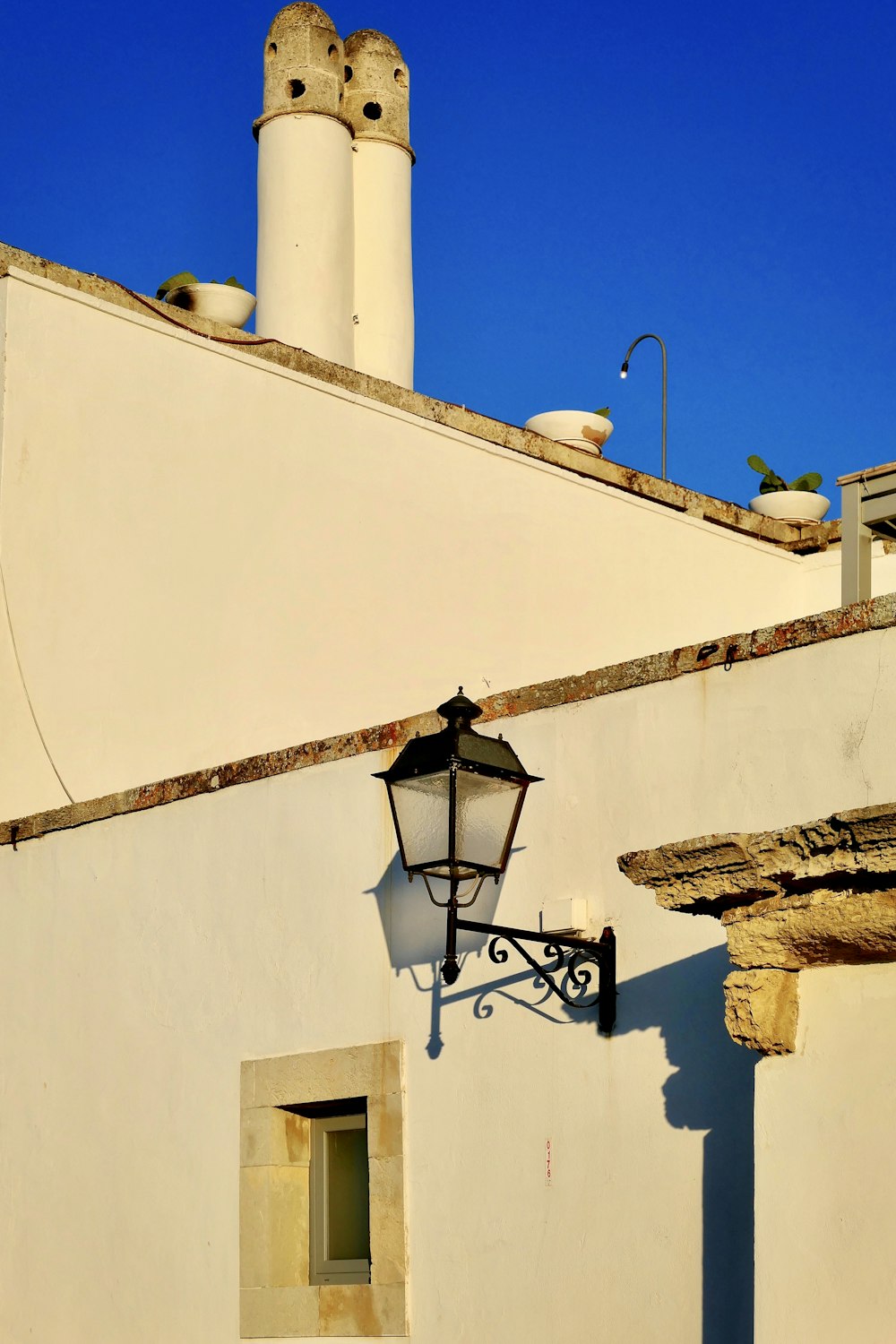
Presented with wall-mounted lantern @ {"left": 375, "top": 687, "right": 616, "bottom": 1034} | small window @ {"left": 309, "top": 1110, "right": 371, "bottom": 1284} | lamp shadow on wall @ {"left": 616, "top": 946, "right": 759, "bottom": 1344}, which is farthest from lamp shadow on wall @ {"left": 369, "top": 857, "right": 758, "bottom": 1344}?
small window @ {"left": 309, "top": 1110, "right": 371, "bottom": 1284}

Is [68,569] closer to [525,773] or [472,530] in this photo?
[472,530]

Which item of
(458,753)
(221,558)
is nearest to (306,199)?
(221,558)

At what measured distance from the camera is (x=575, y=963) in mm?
6066

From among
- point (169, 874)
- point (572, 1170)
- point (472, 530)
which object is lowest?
point (572, 1170)

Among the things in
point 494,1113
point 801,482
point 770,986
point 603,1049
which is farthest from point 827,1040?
point 801,482

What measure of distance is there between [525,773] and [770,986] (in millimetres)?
1586

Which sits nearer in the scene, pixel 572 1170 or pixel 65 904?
pixel 572 1170

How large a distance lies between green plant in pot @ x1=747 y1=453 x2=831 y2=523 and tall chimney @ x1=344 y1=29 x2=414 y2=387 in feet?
8.25

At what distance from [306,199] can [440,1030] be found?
23.1 ft

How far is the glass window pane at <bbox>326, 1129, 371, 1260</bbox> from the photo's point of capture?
22.6 feet

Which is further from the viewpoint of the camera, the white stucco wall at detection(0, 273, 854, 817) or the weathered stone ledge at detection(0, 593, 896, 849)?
the white stucco wall at detection(0, 273, 854, 817)

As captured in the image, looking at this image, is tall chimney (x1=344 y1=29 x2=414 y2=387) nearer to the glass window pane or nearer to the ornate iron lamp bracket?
the glass window pane

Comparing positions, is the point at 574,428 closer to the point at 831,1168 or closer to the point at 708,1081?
the point at 708,1081

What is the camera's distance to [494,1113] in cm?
625
